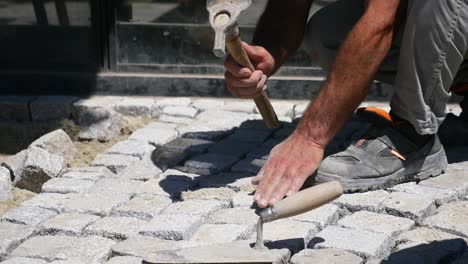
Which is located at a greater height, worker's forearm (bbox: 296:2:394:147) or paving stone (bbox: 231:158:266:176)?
worker's forearm (bbox: 296:2:394:147)

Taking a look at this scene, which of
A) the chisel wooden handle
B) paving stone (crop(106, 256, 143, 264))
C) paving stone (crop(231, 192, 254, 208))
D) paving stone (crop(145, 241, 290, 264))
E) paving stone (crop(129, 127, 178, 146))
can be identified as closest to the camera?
paving stone (crop(145, 241, 290, 264))

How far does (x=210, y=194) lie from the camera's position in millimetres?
3791

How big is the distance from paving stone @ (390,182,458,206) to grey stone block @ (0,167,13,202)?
1681 mm

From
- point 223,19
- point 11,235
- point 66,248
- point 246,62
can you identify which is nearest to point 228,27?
point 223,19

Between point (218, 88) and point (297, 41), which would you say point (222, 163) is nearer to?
point (297, 41)

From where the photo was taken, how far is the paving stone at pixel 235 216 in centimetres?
343

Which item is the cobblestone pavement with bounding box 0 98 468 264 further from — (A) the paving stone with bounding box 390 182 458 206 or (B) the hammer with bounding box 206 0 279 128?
(B) the hammer with bounding box 206 0 279 128

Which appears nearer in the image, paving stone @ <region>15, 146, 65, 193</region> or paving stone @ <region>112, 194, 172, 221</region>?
paving stone @ <region>112, 194, 172, 221</region>

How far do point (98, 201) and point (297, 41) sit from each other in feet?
3.94

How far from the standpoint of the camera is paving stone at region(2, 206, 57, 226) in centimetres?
358

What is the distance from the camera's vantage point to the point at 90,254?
323 cm

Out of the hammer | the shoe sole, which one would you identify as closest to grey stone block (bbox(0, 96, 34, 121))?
the hammer

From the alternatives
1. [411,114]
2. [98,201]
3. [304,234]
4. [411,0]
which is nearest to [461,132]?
[411,114]

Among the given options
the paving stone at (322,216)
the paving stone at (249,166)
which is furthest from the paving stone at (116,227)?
the paving stone at (249,166)
